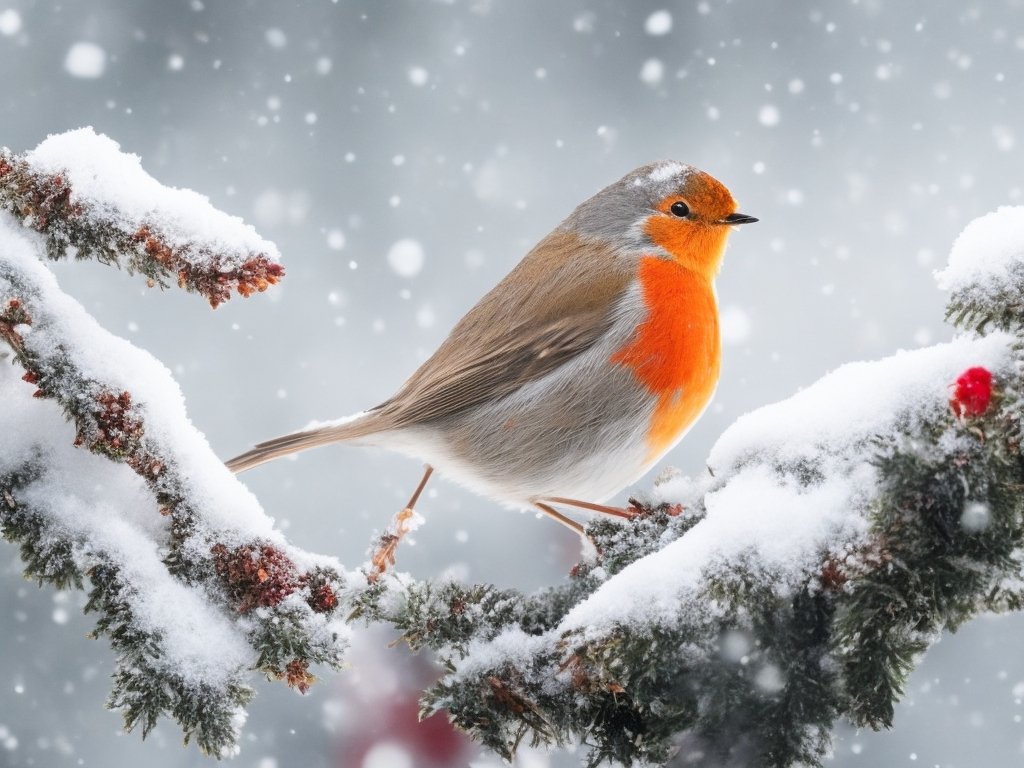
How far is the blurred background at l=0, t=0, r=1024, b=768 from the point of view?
16.2ft

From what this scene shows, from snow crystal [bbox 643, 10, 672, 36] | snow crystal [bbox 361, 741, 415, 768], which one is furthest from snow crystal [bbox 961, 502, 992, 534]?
snow crystal [bbox 643, 10, 672, 36]

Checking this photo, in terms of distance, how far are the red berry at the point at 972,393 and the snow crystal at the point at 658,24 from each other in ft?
19.7

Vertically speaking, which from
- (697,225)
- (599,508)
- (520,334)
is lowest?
(599,508)

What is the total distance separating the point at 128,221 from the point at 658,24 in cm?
578

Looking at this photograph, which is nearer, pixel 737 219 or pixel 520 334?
pixel 520 334

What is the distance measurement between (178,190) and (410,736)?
1.48 meters

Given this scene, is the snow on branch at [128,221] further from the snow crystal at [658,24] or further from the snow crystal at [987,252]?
the snow crystal at [658,24]

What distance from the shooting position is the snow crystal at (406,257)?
6195 mm

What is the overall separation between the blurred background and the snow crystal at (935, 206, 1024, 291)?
337 cm

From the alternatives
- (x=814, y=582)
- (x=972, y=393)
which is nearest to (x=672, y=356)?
(x=814, y=582)

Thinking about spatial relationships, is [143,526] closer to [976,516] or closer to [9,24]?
[976,516]

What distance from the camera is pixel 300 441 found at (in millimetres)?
2668

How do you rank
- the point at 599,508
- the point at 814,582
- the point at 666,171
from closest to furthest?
the point at 814,582, the point at 599,508, the point at 666,171

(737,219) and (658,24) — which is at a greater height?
(658,24)
